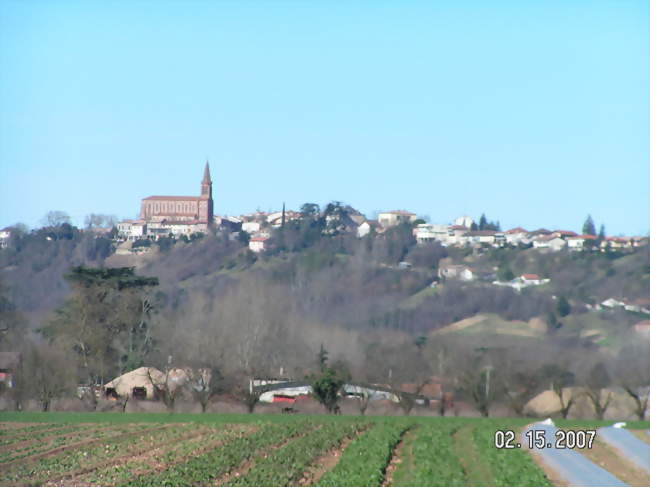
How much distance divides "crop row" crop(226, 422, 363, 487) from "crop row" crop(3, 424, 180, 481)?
3719mm

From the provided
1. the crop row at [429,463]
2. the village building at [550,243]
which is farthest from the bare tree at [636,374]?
the village building at [550,243]

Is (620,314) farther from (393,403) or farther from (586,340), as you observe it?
(393,403)

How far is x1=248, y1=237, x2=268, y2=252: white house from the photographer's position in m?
120

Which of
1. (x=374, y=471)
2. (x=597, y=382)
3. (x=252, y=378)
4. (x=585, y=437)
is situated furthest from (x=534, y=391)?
(x=374, y=471)

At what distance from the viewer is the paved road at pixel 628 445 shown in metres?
22.8

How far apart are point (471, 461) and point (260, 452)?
4722mm

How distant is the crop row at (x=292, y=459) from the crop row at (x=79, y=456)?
3719 mm

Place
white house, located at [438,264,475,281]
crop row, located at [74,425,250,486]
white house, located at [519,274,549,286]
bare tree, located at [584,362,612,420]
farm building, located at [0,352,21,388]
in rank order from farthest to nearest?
white house, located at [438,264,475,281] < white house, located at [519,274,549,286] < farm building, located at [0,352,21,388] < bare tree, located at [584,362,612,420] < crop row, located at [74,425,250,486]

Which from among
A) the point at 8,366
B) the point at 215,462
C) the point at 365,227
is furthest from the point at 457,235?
the point at 215,462

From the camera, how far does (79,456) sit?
23734 millimetres

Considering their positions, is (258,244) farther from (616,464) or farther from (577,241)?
(616,464)

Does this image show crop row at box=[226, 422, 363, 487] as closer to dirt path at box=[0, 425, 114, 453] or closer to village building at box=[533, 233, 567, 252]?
dirt path at box=[0, 425, 114, 453]

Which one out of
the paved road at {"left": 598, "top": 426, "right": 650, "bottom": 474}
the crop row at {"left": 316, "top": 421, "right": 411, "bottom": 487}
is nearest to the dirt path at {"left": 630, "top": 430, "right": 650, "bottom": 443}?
the paved road at {"left": 598, "top": 426, "right": 650, "bottom": 474}

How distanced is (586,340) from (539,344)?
4087mm
